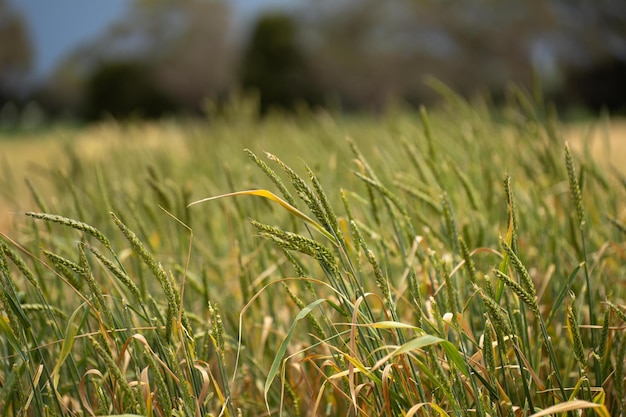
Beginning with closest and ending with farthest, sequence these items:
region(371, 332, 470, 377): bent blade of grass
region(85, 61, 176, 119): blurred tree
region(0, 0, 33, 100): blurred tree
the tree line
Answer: region(371, 332, 470, 377): bent blade of grass, the tree line, region(85, 61, 176, 119): blurred tree, region(0, 0, 33, 100): blurred tree

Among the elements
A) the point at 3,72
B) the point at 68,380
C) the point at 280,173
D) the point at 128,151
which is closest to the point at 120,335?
the point at 68,380

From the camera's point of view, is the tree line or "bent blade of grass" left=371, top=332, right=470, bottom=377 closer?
"bent blade of grass" left=371, top=332, right=470, bottom=377

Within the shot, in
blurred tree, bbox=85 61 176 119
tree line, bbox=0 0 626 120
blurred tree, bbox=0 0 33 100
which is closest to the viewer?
tree line, bbox=0 0 626 120

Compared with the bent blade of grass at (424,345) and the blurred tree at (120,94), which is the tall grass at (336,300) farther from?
the blurred tree at (120,94)

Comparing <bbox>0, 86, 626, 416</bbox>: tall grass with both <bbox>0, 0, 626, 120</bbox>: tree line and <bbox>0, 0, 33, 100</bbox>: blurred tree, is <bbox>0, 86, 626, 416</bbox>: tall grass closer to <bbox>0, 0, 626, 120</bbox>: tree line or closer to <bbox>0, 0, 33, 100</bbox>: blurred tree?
<bbox>0, 0, 626, 120</bbox>: tree line

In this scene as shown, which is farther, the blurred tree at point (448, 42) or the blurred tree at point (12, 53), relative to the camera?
the blurred tree at point (12, 53)

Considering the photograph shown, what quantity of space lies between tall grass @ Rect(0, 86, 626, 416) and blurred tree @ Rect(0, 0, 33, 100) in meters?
21.3

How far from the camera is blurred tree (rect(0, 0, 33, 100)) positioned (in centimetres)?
2112

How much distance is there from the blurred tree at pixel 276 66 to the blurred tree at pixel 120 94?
2.77 meters

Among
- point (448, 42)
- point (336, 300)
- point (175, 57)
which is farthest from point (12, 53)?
point (336, 300)

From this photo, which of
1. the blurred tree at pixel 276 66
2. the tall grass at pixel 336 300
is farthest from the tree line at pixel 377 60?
the tall grass at pixel 336 300

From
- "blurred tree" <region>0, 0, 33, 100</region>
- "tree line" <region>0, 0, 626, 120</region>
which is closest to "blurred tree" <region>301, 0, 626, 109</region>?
"tree line" <region>0, 0, 626, 120</region>

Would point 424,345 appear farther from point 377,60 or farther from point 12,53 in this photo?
point 12,53

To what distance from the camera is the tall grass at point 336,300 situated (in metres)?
0.73
